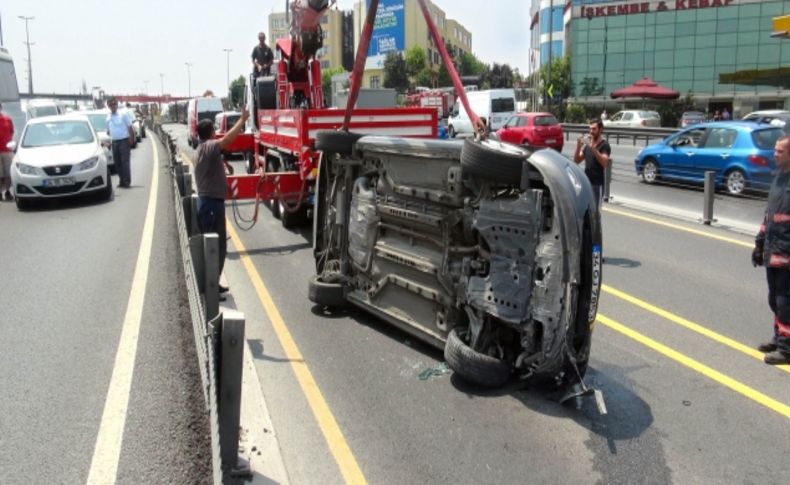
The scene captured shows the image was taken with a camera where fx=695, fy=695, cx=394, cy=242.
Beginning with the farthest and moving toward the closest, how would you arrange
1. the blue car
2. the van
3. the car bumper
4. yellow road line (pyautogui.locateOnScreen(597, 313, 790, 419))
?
the van < the blue car < the car bumper < yellow road line (pyautogui.locateOnScreen(597, 313, 790, 419))

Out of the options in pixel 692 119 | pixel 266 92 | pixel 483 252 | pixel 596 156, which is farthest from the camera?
pixel 692 119

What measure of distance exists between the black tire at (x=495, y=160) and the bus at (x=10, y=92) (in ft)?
72.1

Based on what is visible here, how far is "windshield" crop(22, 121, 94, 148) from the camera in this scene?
48.5ft

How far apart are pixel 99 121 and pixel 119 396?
69.4ft

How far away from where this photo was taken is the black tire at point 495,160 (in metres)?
4.75

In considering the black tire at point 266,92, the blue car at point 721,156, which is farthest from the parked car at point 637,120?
the black tire at point 266,92

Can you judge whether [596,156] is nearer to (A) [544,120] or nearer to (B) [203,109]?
(A) [544,120]

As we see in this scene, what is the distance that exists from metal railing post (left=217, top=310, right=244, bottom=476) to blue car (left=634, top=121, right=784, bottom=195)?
13.4m

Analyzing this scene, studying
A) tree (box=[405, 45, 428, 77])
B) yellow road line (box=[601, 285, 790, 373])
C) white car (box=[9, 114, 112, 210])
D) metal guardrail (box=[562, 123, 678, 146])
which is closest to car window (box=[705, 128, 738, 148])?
yellow road line (box=[601, 285, 790, 373])

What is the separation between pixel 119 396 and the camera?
4988mm

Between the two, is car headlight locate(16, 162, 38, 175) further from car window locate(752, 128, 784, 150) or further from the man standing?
car window locate(752, 128, 784, 150)

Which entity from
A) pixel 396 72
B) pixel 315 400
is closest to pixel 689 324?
pixel 315 400

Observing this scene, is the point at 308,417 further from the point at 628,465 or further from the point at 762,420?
the point at 762,420

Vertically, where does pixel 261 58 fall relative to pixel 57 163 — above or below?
above
